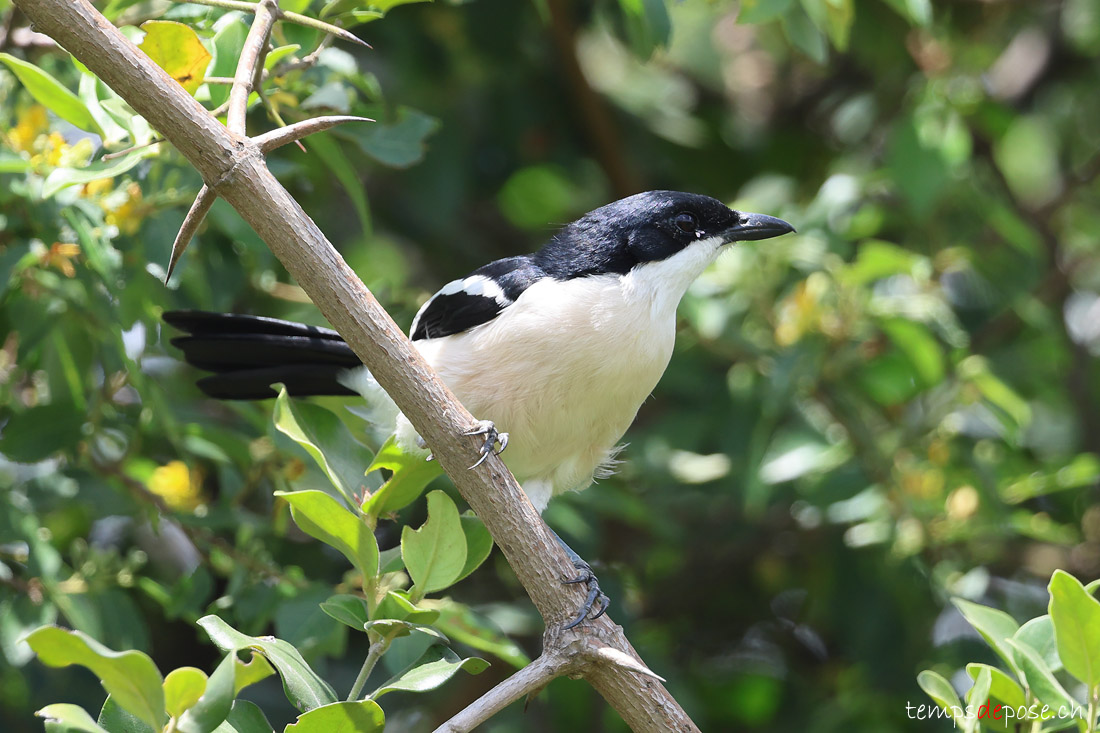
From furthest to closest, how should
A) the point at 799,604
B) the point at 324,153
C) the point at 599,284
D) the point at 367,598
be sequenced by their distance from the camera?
the point at 799,604 → the point at 599,284 → the point at 324,153 → the point at 367,598

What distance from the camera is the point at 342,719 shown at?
1.76 m

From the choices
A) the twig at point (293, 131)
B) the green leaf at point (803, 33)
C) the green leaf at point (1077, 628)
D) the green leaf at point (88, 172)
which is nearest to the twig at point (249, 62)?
the twig at point (293, 131)

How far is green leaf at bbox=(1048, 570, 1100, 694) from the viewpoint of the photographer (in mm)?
1894

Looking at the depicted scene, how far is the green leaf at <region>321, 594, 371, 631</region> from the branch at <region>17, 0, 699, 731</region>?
0.30 meters

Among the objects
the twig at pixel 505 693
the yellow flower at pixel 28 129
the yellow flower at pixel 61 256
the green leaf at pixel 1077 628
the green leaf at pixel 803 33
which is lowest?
the green leaf at pixel 1077 628

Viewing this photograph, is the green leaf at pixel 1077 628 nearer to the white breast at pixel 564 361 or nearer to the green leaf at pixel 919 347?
the white breast at pixel 564 361

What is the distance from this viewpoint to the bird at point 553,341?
2.79 metres

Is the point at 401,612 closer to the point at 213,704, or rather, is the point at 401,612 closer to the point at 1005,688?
the point at 213,704

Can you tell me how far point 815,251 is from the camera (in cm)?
385

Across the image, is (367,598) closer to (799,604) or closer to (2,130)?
(2,130)

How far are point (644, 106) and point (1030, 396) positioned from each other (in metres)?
2.24

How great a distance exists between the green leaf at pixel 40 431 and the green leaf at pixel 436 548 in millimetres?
1495

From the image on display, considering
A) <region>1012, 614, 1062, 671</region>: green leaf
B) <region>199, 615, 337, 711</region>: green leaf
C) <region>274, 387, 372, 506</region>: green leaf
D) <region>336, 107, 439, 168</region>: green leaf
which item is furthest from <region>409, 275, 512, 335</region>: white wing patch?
<region>1012, 614, 1062, 671</region>: green leaf

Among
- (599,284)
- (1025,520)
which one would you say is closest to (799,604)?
(1025,520)
